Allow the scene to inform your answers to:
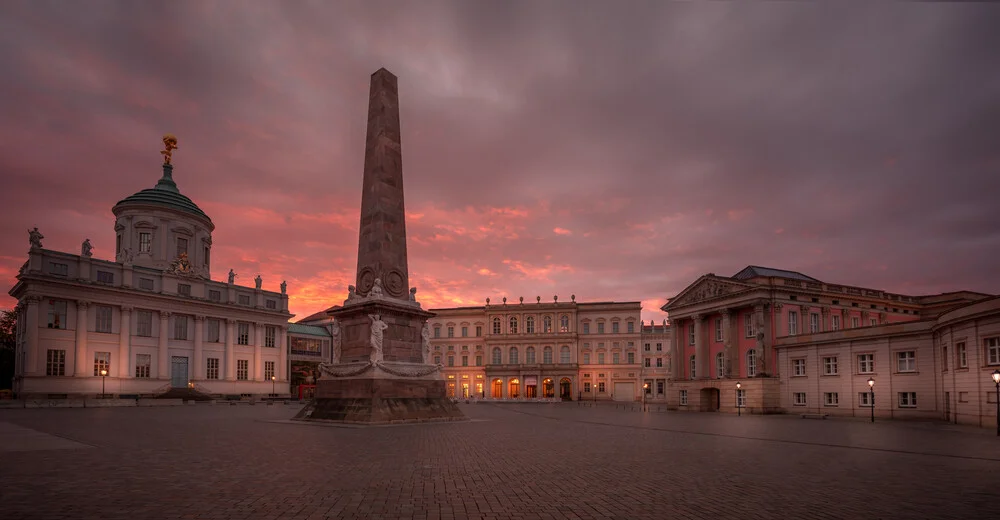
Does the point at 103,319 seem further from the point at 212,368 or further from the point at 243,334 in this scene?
the point at 243,334

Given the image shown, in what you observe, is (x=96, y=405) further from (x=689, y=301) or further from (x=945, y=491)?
(x=945, y=491)

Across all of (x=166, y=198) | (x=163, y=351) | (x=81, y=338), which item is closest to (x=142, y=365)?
(x=163, y=351)

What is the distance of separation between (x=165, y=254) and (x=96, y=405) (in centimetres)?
2689

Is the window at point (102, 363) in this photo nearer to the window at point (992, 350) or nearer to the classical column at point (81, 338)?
the classical column at point (81, 338)

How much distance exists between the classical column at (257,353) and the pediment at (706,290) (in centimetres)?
5099

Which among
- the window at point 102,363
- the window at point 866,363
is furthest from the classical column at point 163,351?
the window at point 866,363

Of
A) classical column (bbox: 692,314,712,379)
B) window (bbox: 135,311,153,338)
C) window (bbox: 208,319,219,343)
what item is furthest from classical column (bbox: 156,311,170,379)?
classical column (bbox: 692,314,712,379)

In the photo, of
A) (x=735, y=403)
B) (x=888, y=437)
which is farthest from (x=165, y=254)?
(x=888, y=437)

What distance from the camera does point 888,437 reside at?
78.0 ft

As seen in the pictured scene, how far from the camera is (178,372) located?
231 feet

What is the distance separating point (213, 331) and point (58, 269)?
60.8ft

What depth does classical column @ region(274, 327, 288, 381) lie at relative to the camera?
8244 cm

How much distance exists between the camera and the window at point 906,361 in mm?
40719

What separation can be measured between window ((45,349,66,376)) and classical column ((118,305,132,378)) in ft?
17.7
